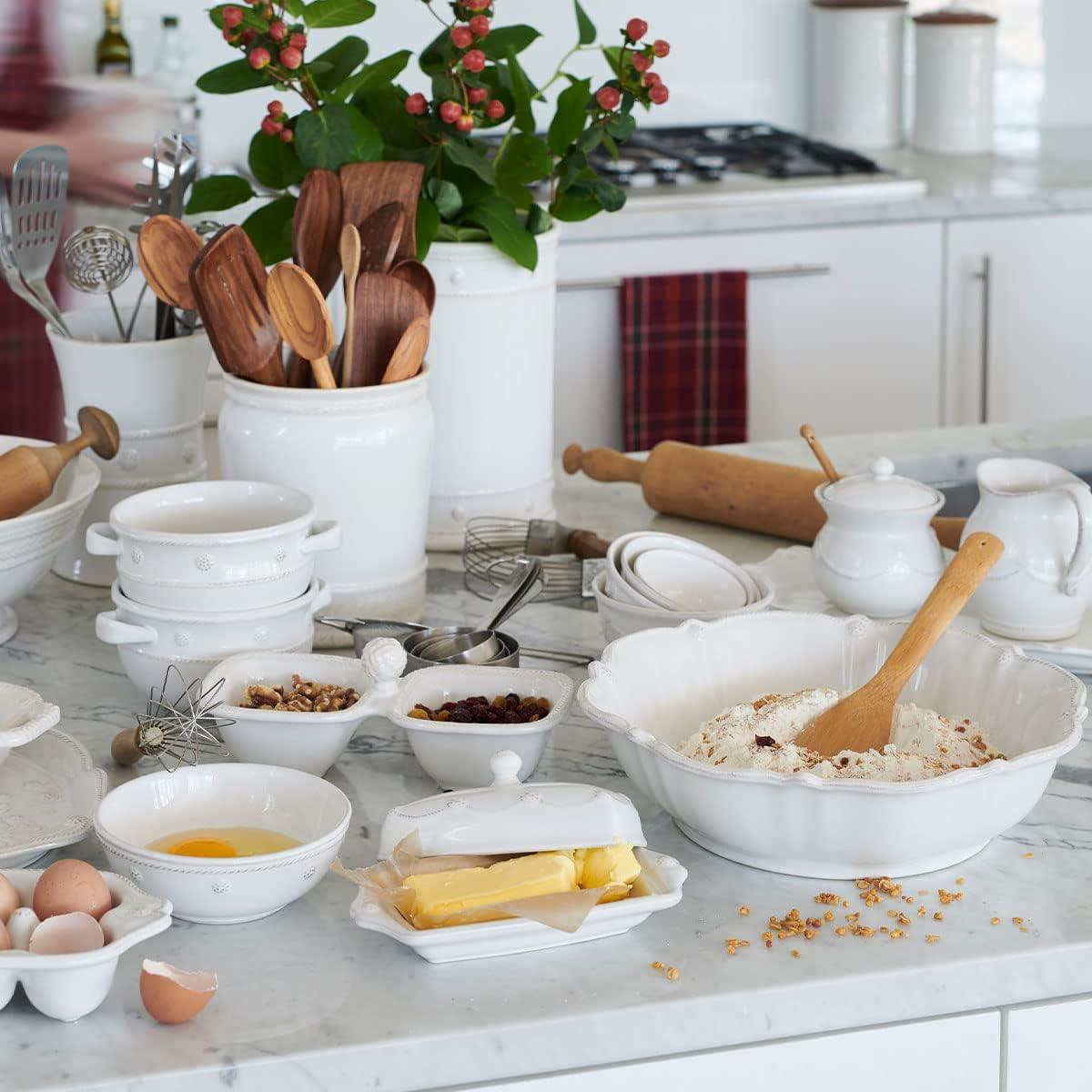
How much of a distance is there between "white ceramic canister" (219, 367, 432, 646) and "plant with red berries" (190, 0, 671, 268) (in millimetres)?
200

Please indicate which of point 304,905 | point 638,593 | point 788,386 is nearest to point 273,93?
point 788,386

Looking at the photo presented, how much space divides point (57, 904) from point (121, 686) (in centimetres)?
44

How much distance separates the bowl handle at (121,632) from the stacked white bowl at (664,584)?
0.33m

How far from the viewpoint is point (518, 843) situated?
869mm

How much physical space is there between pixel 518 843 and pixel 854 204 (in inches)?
89.3

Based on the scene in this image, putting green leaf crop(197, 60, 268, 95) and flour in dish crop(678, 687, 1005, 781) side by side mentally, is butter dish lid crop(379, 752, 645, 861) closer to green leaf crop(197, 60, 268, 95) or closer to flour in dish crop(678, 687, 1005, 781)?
flour in dish crop(678, 687, 1005, 781)

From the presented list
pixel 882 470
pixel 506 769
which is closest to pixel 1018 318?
pixel 882 470

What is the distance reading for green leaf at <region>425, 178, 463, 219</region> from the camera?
1.42 m

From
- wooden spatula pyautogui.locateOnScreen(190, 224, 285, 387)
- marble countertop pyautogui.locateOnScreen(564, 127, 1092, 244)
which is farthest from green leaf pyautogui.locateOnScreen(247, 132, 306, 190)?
marble countertop pyautogui.locateOnScreen(564, 127, 1092, 244)

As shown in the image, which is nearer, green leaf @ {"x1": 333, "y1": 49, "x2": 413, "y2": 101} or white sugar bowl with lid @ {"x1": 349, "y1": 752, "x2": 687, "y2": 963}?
white sugar bowl with lid @ {"x1": 349, "y1": 752, "x2": 687, "y2": 963}

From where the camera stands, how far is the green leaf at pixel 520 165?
1.43m

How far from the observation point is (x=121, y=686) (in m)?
1.26

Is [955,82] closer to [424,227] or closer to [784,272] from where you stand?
[784,272]

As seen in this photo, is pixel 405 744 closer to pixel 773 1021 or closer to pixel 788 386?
pixel 773 1021
